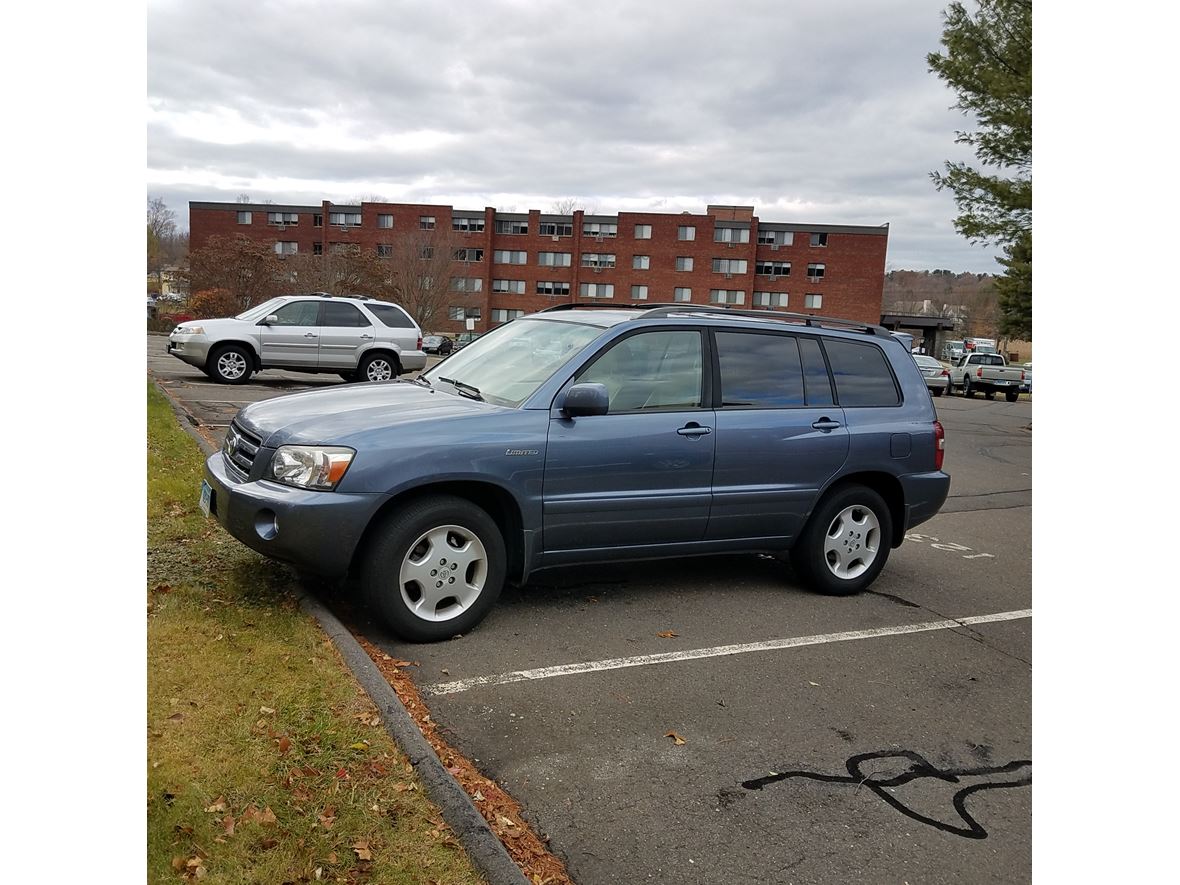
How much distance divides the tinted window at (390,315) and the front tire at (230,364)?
2650 millimetres

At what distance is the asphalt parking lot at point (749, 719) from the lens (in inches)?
130

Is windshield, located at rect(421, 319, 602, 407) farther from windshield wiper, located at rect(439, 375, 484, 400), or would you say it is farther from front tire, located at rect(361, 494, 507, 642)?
front tire, located at rect(361, 494, 507, 642)

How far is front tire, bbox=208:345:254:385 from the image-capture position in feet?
58.7

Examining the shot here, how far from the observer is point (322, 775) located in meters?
3.35

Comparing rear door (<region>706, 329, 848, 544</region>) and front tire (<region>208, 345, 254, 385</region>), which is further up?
front tire (<region>208, 345, 254, 385</region>)

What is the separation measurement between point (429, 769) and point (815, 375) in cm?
391

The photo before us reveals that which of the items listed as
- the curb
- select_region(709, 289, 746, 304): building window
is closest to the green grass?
the curb

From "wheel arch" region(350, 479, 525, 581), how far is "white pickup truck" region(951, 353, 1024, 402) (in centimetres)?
3608

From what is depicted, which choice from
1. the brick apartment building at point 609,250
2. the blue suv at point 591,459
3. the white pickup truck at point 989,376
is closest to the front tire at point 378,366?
the blue suv at point 591,459

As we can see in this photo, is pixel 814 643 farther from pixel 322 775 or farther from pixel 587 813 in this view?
pixel 322 775

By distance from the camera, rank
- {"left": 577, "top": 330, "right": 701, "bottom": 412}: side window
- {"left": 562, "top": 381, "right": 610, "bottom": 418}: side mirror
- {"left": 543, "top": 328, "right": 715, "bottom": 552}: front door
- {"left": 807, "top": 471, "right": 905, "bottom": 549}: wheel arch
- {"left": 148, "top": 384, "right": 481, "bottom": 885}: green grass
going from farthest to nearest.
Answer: {"left": 807, "top": 471, "right": 905, "bottom": 549}: wheel arch < {"left": 577, "top": 330, "right": 701, "bottom": 412}: side window < {"left": 543, "top": 328, "right": 715, "bottom": 552}: front door < {"left": 562, "top": 381, "right": 610, "bottom": 418}: side mirror < {"left": 148, "top": 384, "right": 481, "bottom": 885}: green grass

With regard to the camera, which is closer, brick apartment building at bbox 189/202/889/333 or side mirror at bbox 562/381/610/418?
side mirror at bbox 562/381/610/418

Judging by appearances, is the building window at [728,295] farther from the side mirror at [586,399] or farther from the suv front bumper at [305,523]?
the suv front bumper at [305,523]

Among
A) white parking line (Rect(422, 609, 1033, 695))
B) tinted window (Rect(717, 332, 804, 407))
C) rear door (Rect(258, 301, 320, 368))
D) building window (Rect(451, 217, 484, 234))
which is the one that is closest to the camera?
white parking line (Rect(422, 609, 1033, 695))
